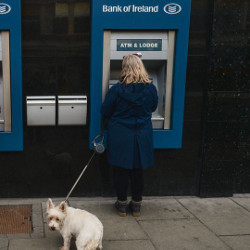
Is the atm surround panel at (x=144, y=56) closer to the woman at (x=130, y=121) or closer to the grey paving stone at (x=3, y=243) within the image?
the woman at (x=130, y=121)

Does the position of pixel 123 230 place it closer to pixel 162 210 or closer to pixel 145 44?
pixel 162 210

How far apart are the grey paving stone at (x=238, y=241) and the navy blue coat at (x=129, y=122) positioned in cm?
120

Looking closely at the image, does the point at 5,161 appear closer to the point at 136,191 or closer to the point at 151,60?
the point at 136,191

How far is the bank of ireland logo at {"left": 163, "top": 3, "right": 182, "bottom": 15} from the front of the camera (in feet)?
16.8

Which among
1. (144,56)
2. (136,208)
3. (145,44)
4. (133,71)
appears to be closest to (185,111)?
(144,56)

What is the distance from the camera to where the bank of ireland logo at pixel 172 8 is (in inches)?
202

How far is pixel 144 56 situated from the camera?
5.18 metres

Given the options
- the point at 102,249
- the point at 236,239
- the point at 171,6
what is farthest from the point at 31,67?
the point at 236,239

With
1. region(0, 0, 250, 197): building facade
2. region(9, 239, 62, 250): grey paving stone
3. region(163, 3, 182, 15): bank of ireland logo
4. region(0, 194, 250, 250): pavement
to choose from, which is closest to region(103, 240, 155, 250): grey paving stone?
region(0, 194, 250, 250): pavement

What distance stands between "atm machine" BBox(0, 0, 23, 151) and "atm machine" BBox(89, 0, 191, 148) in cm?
86

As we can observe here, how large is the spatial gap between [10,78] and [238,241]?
3.13 metres

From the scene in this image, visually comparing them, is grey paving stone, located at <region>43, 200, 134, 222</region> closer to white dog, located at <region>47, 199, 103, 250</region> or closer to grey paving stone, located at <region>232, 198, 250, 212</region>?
white dog, located at <region>47, 199, 103, 250</region>

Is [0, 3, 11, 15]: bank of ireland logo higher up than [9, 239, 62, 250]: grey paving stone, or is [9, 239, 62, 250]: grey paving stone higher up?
[0, 3, 11, 15]: bank of ireland logo

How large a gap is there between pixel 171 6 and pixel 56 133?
6.84 ft
